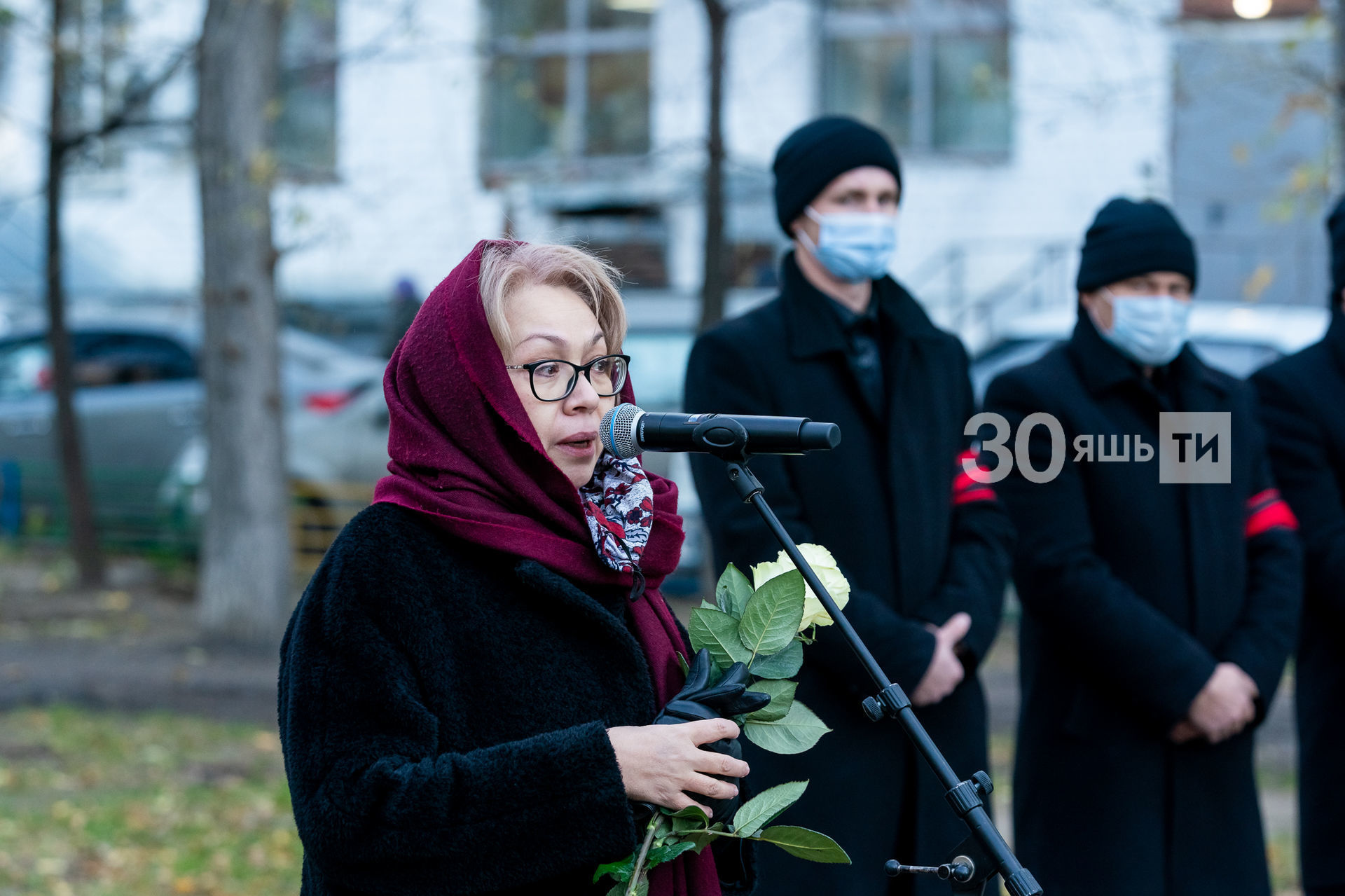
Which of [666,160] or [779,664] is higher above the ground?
[666,160]

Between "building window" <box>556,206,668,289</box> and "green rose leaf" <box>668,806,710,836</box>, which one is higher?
"building window" <box>556,206,668,289</box>

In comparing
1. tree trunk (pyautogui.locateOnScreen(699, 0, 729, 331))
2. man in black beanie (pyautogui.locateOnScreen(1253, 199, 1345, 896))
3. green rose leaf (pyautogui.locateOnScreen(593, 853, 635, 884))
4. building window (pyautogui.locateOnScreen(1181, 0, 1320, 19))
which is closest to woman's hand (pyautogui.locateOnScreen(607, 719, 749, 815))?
green rose leaf (pyautogui.locateOnScreen(593, 853, 635, 884))

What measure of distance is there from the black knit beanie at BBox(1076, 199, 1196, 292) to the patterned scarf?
207 centimetres

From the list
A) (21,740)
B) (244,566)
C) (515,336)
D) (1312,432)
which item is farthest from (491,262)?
(244,566)

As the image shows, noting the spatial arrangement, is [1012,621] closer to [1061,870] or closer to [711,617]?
[1061,870]

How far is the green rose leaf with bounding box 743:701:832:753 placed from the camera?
230 cm

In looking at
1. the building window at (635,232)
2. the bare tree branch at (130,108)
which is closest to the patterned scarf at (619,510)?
the bare tree branch at (130,108)

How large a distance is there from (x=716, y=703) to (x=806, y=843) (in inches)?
9.8

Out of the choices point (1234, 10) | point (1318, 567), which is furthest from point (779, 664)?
point (1234, 10)

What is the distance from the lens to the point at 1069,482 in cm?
390

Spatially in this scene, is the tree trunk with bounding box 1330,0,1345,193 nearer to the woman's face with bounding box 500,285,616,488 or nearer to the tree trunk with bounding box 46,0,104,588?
the woman's face with bounding box 500,285,616,488

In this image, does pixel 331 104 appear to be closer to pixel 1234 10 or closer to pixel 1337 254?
pixel 1234 10

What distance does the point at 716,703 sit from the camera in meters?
2.23

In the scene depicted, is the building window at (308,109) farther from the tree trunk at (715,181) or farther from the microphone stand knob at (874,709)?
the microphone stand knob at (874,709)
